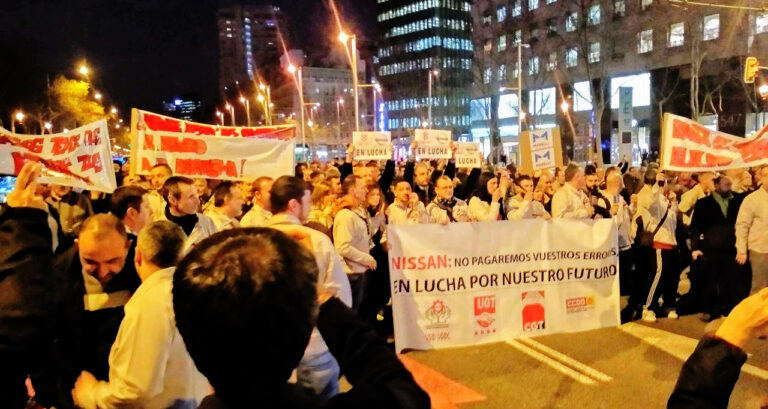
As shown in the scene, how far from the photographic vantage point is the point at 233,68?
180 m

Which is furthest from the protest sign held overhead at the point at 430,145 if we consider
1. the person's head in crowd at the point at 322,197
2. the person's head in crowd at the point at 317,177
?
the person's head in crowd at the point at 322,197

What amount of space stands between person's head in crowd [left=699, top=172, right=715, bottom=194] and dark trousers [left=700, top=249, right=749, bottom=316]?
1.01 m

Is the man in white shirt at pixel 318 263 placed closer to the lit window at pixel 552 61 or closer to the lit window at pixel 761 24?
the lit window at pixel 761 24

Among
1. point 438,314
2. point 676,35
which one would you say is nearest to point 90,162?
point 438,314

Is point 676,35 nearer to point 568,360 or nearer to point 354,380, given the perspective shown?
point 568,360

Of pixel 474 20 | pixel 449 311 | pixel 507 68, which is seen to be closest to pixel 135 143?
A: pixel 449 311

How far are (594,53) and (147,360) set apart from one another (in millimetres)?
58214

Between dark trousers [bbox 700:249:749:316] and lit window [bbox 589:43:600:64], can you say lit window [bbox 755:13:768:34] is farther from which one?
dark trousers [bbox 700:249:749:316]

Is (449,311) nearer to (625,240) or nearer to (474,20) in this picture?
(625,240)

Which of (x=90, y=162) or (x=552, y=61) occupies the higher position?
(x=552, y=61)

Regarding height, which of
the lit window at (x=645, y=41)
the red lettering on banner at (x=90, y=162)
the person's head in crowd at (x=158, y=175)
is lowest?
the person's head in crowd at (x=158, y=175)

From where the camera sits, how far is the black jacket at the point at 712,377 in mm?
1666

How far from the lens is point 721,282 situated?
8.06 meters

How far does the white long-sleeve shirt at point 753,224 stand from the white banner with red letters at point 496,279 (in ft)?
4.70
